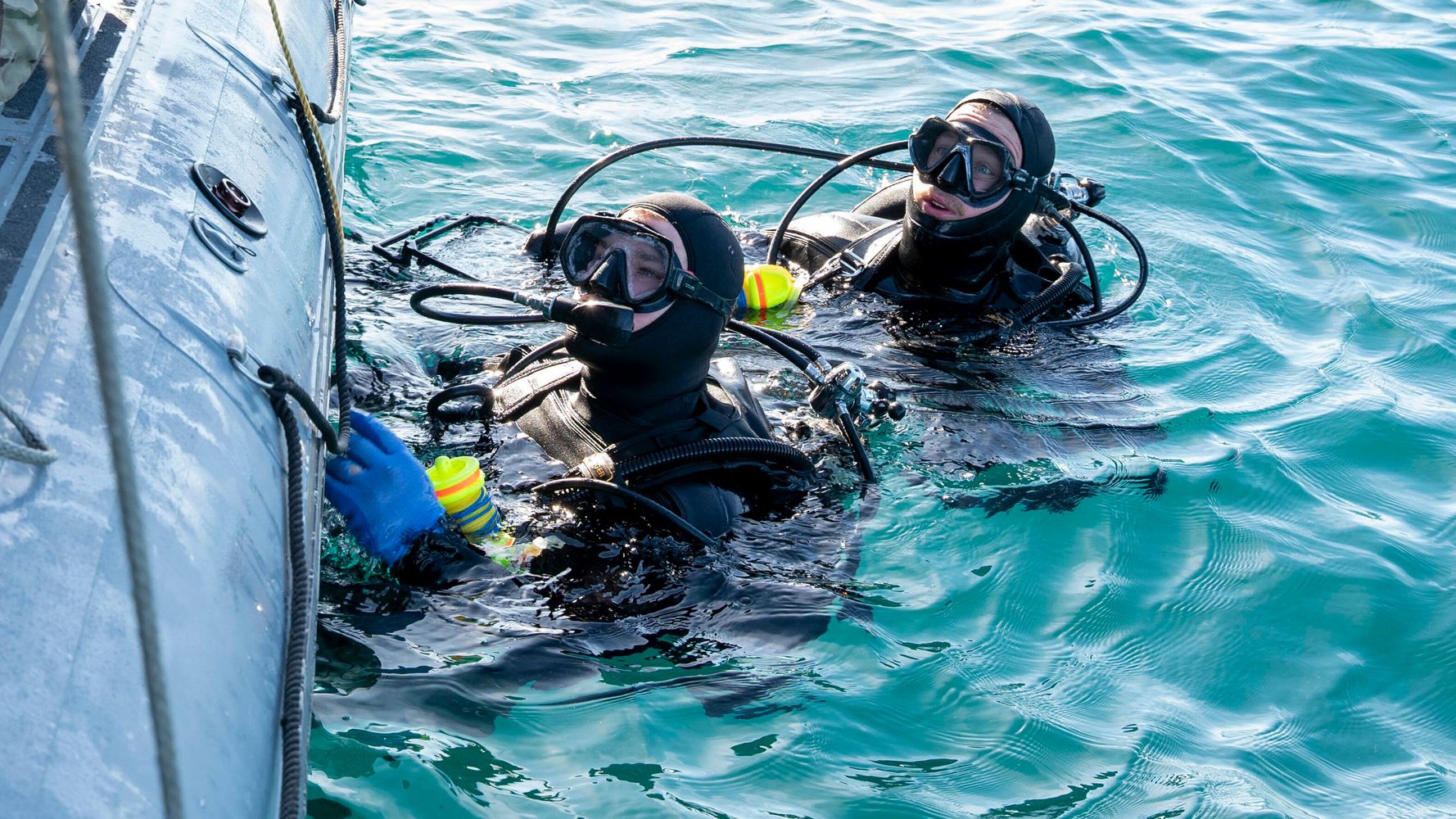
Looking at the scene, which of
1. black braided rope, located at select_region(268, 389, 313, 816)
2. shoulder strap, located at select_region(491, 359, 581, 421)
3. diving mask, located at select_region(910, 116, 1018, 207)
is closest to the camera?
black braided rope, located at select_region(268, 389, 313, 816)

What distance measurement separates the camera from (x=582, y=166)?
21.8 feet

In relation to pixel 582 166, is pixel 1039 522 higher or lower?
lower

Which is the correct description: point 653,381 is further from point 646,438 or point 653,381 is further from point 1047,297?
point 1047,297

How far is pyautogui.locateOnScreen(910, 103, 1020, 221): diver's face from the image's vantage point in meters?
5.09

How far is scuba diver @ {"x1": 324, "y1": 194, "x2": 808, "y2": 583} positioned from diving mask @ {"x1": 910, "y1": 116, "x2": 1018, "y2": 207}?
1769 millimetres

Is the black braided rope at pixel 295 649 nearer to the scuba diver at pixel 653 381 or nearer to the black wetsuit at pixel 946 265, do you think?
the scuba diver at pixel 653 381

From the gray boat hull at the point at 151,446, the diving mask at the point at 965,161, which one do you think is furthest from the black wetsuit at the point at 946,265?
the gray boat hull at the point at 151,446

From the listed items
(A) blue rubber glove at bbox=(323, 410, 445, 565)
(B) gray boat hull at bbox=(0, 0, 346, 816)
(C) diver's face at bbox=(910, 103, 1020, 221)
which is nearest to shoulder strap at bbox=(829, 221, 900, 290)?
(C) diver's face at bbox=(910, 103, 1020, 221)

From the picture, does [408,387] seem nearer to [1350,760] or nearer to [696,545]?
[696,545]

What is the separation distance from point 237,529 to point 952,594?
2242 mm

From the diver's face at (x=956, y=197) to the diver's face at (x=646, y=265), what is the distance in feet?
6.54

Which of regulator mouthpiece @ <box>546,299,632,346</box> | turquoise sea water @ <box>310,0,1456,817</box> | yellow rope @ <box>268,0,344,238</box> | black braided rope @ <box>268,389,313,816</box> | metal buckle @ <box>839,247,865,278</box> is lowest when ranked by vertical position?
turquoise sea water @ <box>310,0,1456,817</box>

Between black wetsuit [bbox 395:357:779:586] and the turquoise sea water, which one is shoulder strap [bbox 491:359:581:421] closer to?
black wetsuit [bbox 395:357:779:586]

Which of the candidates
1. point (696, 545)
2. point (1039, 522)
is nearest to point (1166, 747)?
point (1039, 522)
